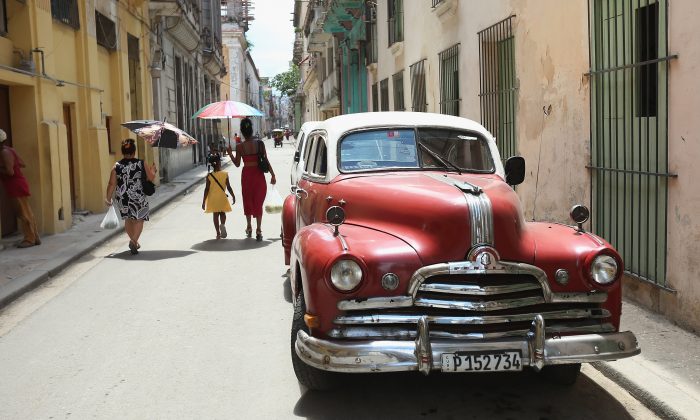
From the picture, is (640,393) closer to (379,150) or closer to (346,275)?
(346,275)

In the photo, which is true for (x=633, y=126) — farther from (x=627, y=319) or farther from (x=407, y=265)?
(x=407, y=265)

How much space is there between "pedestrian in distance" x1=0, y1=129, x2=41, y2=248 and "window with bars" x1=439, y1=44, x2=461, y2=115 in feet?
22.5

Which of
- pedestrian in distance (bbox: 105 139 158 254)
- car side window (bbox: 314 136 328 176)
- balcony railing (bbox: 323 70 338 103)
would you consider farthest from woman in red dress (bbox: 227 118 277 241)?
balcony railing (bbox: 323 70 338 103)

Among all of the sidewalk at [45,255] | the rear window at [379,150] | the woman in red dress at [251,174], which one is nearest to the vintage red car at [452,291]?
the rear window at [379,150]

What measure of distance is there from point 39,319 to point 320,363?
3830mm

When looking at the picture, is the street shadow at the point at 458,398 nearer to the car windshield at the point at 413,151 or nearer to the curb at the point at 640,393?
the curb at the point at 640,393

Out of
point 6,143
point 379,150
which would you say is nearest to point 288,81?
point 6,143

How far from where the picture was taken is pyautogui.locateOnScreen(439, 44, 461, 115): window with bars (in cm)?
1286

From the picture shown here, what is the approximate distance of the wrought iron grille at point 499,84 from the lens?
10109mm

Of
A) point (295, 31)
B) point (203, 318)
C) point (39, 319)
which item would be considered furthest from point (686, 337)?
point (295, 31)

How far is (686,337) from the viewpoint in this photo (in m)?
5.51

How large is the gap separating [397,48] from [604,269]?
46.2 ft

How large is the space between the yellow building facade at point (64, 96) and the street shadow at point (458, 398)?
312 inches

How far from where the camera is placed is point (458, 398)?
4.52 m
